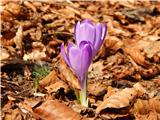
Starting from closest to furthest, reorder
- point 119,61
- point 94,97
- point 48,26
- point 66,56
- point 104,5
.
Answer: point 66,56 → point 94,97 → point 119,61 → point 48,26 → point 104,5

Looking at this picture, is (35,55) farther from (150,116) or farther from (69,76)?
(150,116)

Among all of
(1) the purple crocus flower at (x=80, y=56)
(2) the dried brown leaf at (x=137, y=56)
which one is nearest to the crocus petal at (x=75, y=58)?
(1) the purple crocus flower at (x=80, y=56)

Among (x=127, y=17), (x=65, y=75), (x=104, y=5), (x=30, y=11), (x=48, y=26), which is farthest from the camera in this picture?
(x=104, y=5)

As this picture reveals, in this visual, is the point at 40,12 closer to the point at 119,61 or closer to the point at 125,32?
the point at 125,32

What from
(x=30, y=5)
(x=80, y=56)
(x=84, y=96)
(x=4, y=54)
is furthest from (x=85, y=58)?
(x=30, y=5)

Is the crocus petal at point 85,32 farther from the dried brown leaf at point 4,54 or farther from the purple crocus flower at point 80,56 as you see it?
the dried brown leaf at point 4,54

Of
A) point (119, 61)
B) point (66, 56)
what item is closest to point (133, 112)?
point (66, 56)
